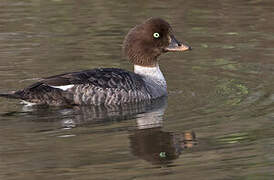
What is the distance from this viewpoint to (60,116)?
10391 millimetres

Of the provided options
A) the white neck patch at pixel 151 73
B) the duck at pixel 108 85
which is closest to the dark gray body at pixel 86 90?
the duck at pixel 108 85

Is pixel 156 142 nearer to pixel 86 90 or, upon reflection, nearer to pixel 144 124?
pixel 144 124

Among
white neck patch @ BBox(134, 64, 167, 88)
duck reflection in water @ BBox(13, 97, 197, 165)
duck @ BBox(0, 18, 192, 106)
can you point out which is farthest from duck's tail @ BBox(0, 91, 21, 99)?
white neck patch @ BBox(134, 64, 167, 88)

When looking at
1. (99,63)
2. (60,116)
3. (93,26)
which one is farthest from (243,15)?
(60,116)

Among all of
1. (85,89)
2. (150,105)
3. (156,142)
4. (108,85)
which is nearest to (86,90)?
(85,89)

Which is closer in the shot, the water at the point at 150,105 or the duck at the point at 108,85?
the water at the point at 150,105

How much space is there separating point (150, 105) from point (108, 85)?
64 centimetres

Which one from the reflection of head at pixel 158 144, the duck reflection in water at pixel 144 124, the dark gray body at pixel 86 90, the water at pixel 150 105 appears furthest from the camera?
the dark gray body at pixel 86 90

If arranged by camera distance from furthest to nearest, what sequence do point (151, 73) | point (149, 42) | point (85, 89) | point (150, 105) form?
point (151, 73) → point (149, 42) → point (150, 105) → point (85, 89)

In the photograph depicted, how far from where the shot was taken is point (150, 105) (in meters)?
11.1

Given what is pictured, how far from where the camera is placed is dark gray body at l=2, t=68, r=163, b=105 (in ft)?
35.6

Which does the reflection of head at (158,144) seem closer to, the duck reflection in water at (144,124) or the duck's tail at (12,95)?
the duck reflection in water at (144,124)

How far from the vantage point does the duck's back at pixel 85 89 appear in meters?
10.8

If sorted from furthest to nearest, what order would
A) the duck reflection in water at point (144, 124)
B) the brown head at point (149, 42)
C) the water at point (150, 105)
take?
the brown head at point (149, 42) → the duck reflection in water at point (144, 124) → the water at point (150, 105)
